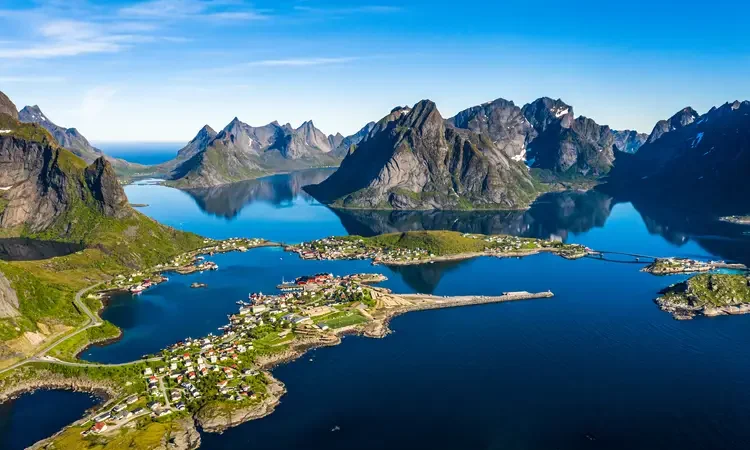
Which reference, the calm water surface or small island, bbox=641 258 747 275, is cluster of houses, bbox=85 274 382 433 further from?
small island, bbox=641 258 747 275

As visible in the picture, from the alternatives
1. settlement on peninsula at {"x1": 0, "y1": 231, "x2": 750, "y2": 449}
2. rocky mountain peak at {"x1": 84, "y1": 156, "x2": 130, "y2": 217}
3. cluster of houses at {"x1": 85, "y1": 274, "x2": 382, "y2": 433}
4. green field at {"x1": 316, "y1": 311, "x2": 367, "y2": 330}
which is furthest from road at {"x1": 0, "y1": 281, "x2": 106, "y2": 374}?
rocky mountain peak at {"x1": 84, "y1": 156, "x2": 130, "y2": 217}

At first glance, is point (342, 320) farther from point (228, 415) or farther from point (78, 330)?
point (78, 330)

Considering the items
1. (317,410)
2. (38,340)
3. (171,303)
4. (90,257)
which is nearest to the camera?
(317,410)

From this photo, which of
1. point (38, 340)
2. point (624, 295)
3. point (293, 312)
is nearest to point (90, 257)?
point (38, 340)

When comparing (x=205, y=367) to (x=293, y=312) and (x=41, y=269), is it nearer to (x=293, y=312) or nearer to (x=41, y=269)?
(x=293, y=312)

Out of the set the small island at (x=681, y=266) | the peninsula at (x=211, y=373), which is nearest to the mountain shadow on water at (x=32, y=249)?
the peninsula at (x=211, y=373)

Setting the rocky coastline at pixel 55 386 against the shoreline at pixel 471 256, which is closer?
the rocky coastline at pixel 55 386

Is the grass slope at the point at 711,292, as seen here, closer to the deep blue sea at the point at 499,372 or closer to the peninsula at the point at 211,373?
the deep blue sea at the point at 499,372
